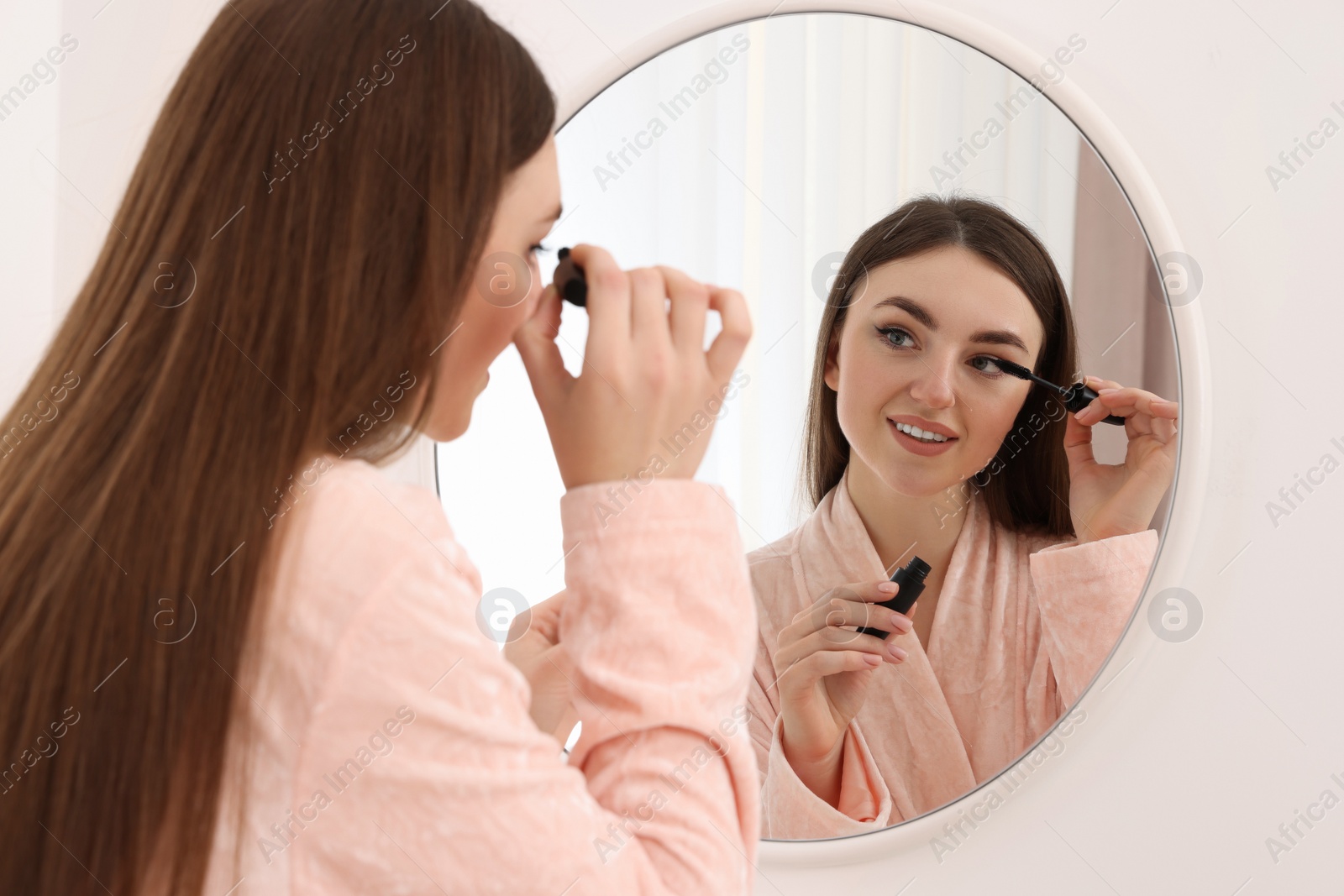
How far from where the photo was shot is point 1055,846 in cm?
62

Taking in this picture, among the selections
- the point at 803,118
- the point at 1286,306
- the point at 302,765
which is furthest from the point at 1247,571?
the point at 302,765

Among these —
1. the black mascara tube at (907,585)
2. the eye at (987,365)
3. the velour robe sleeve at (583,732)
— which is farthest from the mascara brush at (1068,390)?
the velour robe sleeve at (583,732)

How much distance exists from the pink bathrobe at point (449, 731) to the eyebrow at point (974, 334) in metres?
0.27

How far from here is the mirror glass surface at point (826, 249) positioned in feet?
1.96

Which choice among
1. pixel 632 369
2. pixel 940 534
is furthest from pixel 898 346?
pixel 632 369

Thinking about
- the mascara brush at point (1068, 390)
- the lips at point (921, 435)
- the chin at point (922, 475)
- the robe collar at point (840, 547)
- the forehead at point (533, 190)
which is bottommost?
the robe collar at point (840, 547)

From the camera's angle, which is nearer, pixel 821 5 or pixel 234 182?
pixel 234 182

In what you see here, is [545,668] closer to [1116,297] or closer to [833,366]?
[833,366]

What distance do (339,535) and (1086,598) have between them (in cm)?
44

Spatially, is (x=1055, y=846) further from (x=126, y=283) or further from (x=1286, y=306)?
(x=126, y=283)

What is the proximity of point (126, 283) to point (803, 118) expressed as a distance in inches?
15.8

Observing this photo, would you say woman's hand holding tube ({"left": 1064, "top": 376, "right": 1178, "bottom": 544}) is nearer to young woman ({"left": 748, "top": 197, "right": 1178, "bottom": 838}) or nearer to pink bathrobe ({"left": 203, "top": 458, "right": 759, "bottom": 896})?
young woman ({"left": 748, "top": 197, "right": 1178, "bottom": 838})

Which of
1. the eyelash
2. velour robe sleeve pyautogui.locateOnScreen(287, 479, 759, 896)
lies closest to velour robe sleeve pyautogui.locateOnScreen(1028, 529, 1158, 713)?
the eyelash

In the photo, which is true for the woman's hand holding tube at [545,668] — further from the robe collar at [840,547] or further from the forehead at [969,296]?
the forehead at [969,296]
